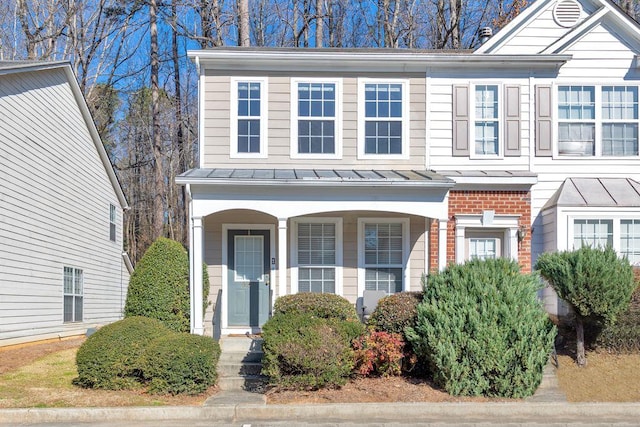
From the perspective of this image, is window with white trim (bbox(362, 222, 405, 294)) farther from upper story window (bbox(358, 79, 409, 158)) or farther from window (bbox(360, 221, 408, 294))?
upper story window (bbox(358, 79, 409, 158))

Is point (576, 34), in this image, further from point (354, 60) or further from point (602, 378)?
point (602, 378)

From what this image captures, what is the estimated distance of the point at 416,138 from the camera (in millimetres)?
13844

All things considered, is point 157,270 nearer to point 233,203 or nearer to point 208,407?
point 233,203

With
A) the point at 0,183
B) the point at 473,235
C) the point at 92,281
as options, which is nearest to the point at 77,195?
the point at 92,281

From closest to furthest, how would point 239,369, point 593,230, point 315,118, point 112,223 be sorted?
point 239,369, point 593,230, point 315,118, point 112,223


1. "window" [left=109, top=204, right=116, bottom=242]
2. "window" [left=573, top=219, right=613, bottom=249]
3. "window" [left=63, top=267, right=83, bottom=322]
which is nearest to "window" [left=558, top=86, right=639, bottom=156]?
"window" [left=573, top=219, right=613, bottom=249]

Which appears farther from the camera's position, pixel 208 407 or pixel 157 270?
pixel 157 270

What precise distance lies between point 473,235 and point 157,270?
246 inches

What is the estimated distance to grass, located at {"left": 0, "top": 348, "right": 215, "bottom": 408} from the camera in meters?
9.13

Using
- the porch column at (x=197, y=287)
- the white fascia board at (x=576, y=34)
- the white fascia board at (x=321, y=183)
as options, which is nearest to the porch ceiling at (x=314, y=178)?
the white fascia board at (x=321, y=183)

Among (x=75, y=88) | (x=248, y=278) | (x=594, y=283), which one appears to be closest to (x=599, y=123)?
(x=594, y=283)

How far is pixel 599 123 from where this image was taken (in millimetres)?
13906

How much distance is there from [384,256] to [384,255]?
0.02 metres

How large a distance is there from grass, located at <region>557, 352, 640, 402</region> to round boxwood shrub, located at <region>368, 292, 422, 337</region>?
2413mm
